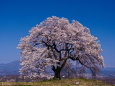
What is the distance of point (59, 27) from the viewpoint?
42531 mm

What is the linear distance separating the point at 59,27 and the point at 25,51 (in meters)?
9.70

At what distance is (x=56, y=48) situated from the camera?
42.8 meters

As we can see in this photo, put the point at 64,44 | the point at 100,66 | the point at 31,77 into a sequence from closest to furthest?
the point at 31,77
the point at 64,44
the point at 100,66

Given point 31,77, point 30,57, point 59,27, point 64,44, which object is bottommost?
point 31,77

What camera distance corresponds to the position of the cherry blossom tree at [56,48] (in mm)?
39125

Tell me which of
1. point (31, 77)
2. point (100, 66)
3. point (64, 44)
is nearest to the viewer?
point (31, 77)

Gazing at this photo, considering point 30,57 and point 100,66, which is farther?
point 100,66

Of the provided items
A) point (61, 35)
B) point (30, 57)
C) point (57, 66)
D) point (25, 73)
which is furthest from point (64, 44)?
point (25, 73)

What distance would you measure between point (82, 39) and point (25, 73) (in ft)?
49.3

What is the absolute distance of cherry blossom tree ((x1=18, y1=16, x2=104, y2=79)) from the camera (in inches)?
1540

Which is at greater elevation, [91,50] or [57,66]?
[91,50]

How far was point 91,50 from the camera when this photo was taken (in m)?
41.1

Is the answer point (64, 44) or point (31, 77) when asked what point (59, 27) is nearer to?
point (64, 44)

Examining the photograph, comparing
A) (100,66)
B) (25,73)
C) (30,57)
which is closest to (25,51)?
(30,57)
